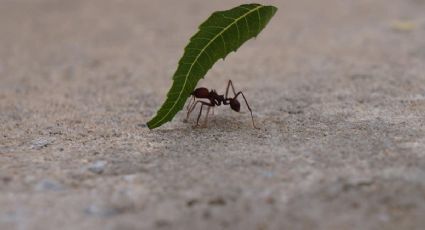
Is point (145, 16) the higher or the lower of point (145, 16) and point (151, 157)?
the higher

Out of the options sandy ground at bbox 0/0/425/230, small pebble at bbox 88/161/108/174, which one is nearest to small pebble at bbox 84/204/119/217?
sandy ground at bbox 0/0/425/230

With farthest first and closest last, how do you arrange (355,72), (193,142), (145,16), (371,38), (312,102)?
1. (145,16)
2. (371,38)
3. (355,72)
4. (312,102)
5. (193,142)

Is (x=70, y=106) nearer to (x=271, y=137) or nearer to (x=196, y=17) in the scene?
(x=271, y=137)

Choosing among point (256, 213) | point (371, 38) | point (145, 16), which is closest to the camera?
point (256, 213)

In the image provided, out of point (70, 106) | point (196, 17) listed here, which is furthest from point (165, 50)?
point (70, 106)

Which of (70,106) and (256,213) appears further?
(70,106)

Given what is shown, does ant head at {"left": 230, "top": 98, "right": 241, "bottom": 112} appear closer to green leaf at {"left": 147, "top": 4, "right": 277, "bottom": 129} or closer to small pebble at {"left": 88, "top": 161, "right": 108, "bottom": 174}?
green leaf at {"left": 147, "top": 4, "right": 277, "bottom": 129}

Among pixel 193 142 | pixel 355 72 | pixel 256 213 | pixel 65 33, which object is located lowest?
pixel 256 213

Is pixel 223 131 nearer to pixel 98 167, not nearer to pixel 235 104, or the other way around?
pixel 235 104

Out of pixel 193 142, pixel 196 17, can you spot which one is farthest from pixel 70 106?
pixel 196 17
